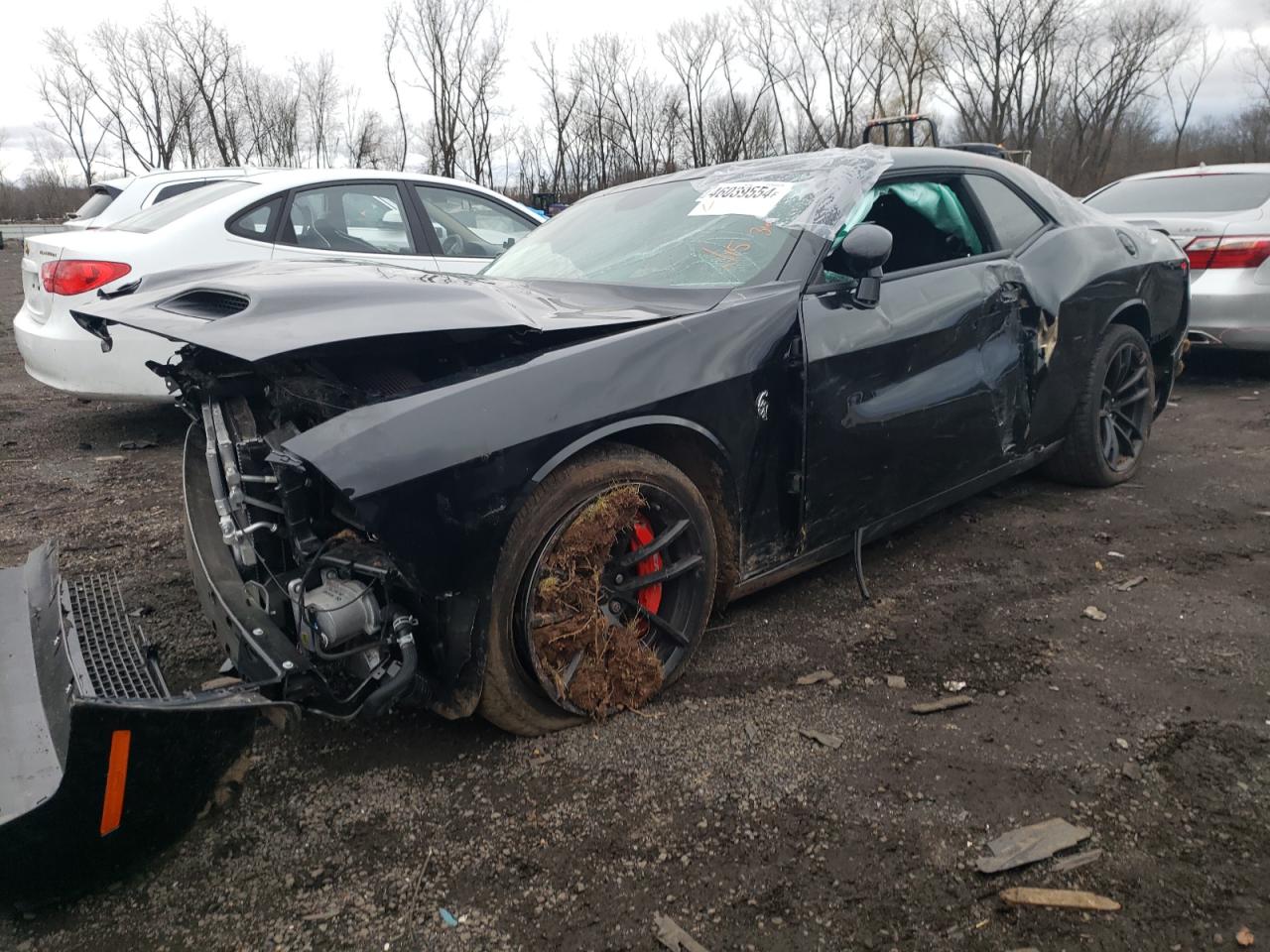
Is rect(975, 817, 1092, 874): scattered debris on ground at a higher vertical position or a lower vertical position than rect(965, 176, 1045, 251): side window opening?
→ lower

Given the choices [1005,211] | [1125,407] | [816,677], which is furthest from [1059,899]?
[1125,407]

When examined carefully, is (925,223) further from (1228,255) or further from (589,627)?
(1228,255)

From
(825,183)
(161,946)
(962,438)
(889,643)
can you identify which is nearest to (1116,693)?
(889,643)

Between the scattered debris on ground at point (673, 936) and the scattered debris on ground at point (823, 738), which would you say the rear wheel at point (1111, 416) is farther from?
the scattered debris on ground at point (673, 936)

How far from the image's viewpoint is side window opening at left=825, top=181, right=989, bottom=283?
11.1 ft

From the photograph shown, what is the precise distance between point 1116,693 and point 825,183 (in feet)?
6.34

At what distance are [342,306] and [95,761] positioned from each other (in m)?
1.16

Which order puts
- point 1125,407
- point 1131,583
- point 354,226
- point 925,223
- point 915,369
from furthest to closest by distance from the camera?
point 354,226 → point 1125,407 → point 925,223 → point 1131,583 → point 915,369

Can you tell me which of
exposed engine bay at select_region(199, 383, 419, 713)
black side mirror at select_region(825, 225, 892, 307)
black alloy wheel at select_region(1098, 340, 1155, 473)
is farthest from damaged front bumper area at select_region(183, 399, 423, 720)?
black alloy wheel at select_region(1098, 340, 1155, 473)

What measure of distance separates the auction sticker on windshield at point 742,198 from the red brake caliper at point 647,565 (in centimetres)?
129

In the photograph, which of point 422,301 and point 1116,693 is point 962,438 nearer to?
point 1116,693

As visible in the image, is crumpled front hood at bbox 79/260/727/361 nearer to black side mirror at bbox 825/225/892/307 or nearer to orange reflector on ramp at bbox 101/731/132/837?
black side mirror at bbox 825/225/892/307

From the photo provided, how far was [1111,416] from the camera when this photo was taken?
4.34 m

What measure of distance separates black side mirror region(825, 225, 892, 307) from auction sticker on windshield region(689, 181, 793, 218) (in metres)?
0.37
